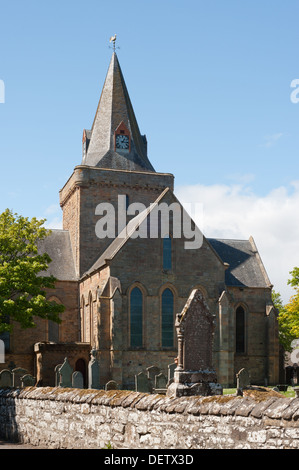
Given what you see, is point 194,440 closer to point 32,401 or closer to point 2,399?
point 32,401

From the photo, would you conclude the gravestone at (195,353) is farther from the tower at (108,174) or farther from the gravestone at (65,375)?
the tower at (108,174)

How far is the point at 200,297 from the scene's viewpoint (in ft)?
51.0

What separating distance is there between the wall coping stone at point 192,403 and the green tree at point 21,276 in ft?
59.6

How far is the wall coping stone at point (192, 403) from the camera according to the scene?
25.5 ft

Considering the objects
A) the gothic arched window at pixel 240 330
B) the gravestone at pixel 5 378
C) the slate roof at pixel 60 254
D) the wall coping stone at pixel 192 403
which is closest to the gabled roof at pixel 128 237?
the slate roof at pixel 60 254

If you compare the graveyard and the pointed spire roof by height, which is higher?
the pointed spire roof

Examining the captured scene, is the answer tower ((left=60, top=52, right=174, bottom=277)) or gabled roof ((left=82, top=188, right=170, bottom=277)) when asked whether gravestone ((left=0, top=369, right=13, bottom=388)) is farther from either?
tower ((left=60, top=52, right=174, bottom=277))

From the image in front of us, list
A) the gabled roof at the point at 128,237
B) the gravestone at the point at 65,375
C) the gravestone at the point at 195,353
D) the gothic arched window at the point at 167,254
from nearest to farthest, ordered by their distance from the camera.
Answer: the gravestone at the point at 195,353 → the gravestone at the point at 65,375 → the gabled roof at the point at 128,237 → the gothic arched window at the point at 167,254

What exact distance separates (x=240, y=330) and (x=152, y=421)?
110 feet

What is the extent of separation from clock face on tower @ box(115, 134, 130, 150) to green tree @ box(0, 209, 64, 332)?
15.7m

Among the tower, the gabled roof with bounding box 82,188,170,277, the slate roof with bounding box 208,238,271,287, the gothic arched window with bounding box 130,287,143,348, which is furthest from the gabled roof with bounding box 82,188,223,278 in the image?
the slate roof with bounding box 208,238,271,287

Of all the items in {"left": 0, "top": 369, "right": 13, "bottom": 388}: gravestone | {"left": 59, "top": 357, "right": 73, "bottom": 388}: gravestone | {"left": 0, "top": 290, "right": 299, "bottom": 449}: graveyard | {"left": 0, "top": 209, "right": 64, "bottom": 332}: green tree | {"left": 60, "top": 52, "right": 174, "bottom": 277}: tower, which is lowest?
{"left": 59, "top": 357, "right": 73, "bottom": 388}: gravestone

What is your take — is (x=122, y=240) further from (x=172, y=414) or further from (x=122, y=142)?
(x=172, y=414)

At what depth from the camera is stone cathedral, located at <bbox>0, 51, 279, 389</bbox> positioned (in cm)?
3750
